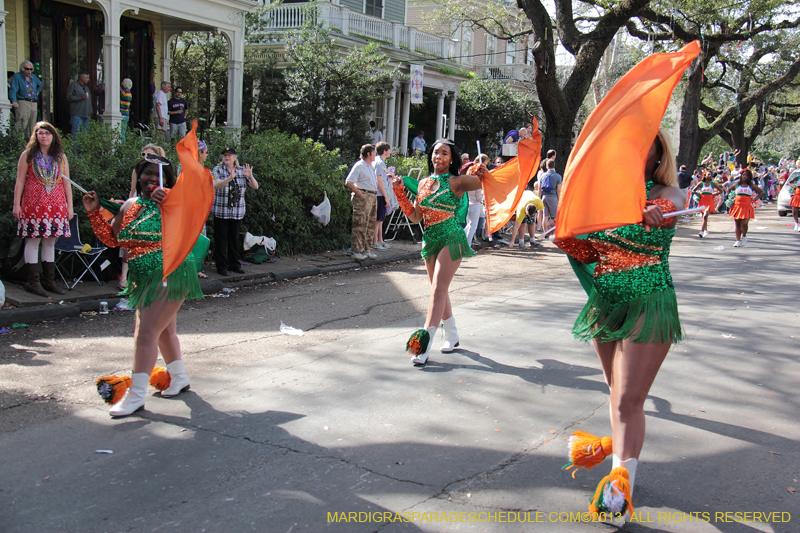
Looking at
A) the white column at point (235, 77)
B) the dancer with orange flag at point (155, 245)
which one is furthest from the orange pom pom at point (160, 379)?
the white column at point (235, 77)

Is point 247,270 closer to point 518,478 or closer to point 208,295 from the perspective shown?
point 208,295

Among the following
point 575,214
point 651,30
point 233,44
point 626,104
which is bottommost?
point 575,214

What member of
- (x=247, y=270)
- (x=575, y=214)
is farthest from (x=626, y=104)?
(x=247, y=270)

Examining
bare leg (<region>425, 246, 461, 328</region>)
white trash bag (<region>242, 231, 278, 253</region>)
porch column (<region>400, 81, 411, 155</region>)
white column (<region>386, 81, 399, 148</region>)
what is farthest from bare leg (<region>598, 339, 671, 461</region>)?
porch column (<region>400, 81, 411, 155</region>)

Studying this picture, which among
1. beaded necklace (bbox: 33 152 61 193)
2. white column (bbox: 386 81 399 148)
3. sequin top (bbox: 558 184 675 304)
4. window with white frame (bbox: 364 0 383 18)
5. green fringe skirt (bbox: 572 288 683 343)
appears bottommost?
green fringe skirt (bbox: 572 288 683 343)

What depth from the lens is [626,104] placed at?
3215mm

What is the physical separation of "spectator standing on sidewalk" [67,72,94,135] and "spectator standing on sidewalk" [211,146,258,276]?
6.11 meters

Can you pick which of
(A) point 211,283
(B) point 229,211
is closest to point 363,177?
(B) point 229,211

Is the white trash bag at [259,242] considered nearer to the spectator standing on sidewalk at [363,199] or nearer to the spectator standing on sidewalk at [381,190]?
the spectator standing on sidewalk at [363,199]

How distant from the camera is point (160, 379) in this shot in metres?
4.93

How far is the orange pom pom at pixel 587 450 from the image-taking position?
3531mm

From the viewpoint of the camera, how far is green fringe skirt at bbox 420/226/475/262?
5973mm

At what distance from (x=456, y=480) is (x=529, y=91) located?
1310 inches

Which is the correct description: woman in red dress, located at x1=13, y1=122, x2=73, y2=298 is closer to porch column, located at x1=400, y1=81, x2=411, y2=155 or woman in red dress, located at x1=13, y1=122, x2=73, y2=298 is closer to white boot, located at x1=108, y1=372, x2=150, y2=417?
white boot, located at x1=108, y1=372, x2=150, y2=417
